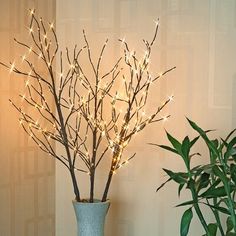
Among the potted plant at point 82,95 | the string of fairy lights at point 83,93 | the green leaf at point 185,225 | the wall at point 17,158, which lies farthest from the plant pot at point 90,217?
the green leaf at point 185,225

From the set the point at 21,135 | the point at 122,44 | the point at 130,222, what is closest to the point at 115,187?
the point at 130,222

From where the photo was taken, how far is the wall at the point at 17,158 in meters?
2.33

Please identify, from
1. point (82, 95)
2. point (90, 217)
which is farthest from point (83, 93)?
point (90, 217)

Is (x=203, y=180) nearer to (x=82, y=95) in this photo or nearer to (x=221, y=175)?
(x=221, y=175)

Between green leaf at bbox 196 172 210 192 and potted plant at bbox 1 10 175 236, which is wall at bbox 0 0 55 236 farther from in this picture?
green leaf at bbox 196 172 210 192

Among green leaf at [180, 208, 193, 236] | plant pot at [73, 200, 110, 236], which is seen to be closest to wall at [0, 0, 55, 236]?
plant pot at [73, 200, 110, 236]

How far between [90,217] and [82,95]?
76cm

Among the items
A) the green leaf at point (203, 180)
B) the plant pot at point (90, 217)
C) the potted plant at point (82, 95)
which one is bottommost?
the plant pot at point (90, 217)

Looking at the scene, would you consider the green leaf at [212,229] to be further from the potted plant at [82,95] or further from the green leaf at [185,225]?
the potted plant at [82,95]

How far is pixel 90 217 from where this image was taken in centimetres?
225

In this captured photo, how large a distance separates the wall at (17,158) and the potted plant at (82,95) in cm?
4

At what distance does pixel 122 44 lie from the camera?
2621 mm

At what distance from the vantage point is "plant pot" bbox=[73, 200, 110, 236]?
2.25m

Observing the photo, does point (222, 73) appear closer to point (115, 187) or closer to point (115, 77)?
point (115, 77)
